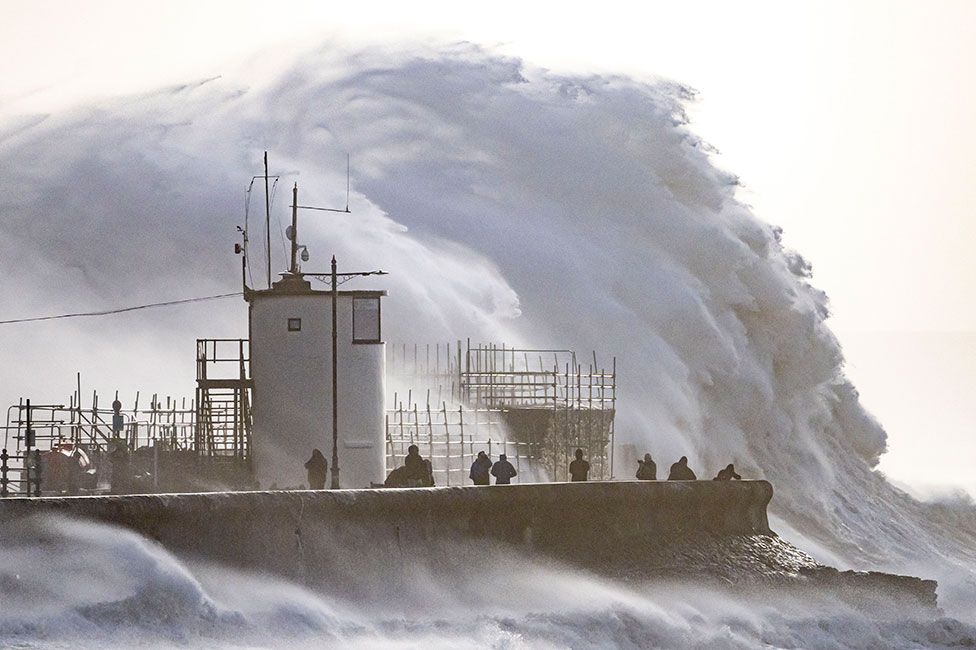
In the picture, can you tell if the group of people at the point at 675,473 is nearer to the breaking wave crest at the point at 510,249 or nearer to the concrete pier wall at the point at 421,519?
the concrete pier wall at the point at 421,519

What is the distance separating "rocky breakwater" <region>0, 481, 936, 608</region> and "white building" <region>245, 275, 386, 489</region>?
9.38 feet

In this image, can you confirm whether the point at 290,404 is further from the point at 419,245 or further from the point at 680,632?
the point at 419,245

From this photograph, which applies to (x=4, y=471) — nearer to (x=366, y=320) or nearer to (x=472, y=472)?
(x=366, y=320)

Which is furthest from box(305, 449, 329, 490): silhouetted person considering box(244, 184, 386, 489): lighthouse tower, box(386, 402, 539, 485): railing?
box(386, 402, 539, 485): railing

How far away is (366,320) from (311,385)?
111 cm

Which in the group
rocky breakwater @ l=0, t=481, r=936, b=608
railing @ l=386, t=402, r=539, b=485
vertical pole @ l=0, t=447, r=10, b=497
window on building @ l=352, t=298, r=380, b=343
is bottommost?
rocky breakwater @ l=0, t=481, r=936, b=608

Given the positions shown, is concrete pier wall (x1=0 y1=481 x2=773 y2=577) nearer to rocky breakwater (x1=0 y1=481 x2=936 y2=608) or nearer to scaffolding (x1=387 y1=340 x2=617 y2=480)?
rocky breakwater (x1=0 y1=481 x2=936 y2=608)

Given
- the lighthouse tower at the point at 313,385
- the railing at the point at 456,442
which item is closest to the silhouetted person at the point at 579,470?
the lighthouse tower at the point at 313,385

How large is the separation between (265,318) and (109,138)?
21459 millimetres

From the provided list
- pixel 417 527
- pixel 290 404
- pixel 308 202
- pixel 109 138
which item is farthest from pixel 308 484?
pixel 109 138

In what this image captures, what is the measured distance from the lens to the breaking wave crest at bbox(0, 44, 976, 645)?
1695 inches

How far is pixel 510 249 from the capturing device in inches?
1865

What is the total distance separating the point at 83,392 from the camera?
135 ft

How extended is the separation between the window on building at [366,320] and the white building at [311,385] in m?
0.01
